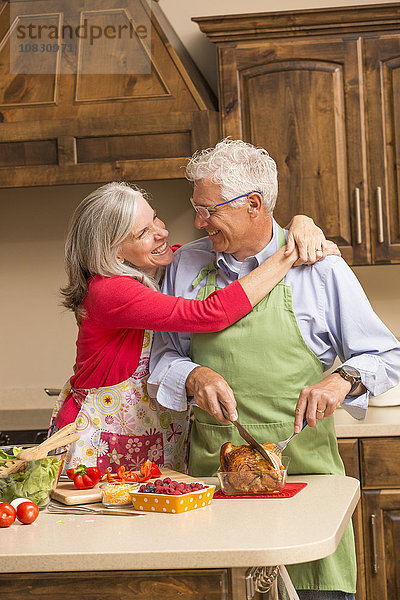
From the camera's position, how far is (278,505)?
4.42 ft

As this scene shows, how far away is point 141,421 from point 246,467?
1.36ft

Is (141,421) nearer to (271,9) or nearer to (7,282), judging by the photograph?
(7,282)

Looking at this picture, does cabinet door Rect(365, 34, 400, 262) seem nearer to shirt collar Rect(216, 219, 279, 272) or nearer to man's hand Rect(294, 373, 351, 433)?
shirt collar Rect(216, 219, 279, 272)

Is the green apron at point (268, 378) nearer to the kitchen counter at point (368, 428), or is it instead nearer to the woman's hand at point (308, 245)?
the woman's hand at point (308, 245)

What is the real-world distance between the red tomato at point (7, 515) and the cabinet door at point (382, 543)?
57.8 inches

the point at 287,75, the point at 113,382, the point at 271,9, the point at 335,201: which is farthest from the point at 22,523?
the point at 271,9

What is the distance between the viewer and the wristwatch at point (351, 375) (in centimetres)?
155

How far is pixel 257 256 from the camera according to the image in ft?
5.94

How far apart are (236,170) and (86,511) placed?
83cm

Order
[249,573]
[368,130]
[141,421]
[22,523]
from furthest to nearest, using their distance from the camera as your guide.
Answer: [368,130] → [141,421] → [22,523] → [249,573]

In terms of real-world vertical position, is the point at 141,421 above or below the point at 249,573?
above

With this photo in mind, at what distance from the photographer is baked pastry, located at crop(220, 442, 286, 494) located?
142 centimetres

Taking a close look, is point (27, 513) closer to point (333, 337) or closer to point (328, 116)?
point (333, 337)

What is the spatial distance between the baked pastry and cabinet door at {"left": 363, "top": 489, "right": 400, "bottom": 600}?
1.14m
